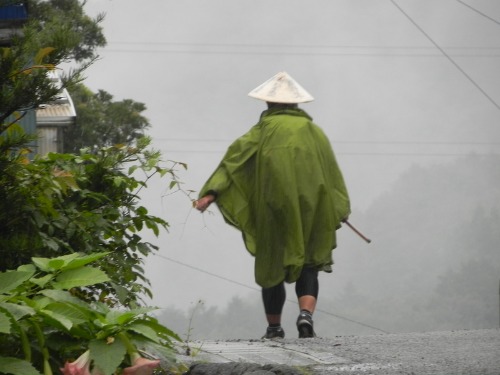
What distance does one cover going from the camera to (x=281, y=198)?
32.8ft

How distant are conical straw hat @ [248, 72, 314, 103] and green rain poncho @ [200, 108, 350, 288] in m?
0.09

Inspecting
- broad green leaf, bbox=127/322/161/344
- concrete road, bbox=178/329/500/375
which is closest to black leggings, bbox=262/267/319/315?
concrete road, bbox=178/329/500/375

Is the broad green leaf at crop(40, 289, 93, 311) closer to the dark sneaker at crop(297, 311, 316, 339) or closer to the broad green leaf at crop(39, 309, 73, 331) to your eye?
the broad green leaf at crop(39, 309, 73, 331)

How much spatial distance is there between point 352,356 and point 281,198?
3462 mm

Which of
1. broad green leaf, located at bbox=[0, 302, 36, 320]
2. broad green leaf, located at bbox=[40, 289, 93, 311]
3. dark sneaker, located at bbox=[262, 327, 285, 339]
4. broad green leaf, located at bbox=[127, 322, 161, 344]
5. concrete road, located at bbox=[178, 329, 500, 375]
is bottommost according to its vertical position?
dark sneaker, located at bbox=[262, 327, 285, 339]

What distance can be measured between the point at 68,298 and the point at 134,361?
38cm

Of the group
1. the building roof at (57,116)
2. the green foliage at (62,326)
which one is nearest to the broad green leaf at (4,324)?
the green foliage at (62,326)

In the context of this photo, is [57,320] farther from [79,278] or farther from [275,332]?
[275,332]

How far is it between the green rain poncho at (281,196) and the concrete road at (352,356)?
1.89 meters

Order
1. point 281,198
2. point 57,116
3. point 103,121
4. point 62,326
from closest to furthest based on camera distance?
1. point 62,326
2. point 281,198
3. point 57,116
4. point 103,121

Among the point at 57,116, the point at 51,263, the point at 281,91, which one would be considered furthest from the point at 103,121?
the point at 51,263

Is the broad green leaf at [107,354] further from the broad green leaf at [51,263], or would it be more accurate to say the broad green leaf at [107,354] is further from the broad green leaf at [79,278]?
the broad green leaf at [51,263]

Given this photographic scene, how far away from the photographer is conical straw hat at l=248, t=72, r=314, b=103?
10352 millimetres

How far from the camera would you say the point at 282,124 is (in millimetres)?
10211
